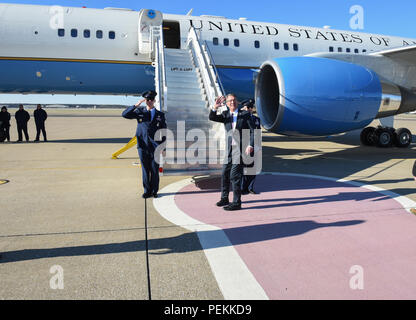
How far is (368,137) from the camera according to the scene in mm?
11852

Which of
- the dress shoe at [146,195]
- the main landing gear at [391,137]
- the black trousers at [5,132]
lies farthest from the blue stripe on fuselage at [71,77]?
the main landing gear at [391,137]

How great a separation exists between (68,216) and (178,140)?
9.60 feet

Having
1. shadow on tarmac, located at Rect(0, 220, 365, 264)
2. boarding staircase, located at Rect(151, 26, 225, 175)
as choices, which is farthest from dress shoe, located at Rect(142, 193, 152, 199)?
shadow on tarmac, located at Rect(0, 220, 365, 264)

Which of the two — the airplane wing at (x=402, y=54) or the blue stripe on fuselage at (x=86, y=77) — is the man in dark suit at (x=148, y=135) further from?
the airplane wing at (x=402, y=54)

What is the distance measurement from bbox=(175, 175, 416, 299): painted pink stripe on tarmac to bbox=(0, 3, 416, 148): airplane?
115 inches

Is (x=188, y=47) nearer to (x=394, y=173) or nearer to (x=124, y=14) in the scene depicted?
(x=124, y=14)

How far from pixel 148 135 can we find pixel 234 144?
1486 mm

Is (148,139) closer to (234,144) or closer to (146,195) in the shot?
(146,195)

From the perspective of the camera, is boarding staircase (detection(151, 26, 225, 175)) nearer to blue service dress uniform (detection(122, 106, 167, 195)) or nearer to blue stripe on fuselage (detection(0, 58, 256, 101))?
blue service dress uniform (detection(122, 106, 167, 195))

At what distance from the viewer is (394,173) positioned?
7156mm

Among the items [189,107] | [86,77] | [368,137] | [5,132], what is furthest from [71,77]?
[368,137]

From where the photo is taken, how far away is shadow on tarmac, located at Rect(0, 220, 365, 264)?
10.4ft

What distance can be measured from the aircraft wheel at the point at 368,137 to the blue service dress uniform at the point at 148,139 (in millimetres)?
9545

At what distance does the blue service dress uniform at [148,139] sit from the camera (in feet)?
16.9
